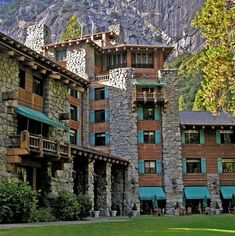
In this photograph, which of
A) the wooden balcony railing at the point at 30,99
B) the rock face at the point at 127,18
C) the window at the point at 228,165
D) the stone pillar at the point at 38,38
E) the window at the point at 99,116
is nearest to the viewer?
the wooden balcony railing at the point at 30,99

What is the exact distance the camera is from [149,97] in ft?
164

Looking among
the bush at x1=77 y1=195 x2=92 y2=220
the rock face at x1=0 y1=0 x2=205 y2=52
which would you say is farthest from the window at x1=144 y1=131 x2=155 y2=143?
the rock face at x1=0 y1=0 x2=205 y2=52

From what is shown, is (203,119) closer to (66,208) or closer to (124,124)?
(124,124)

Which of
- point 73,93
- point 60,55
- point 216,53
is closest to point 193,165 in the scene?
point 73,93

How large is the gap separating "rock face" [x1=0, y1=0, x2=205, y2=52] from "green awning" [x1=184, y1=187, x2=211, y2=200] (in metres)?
69.1

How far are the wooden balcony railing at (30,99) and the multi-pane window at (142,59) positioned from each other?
1121 inches

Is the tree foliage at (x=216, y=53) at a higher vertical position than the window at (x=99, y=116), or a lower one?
lower

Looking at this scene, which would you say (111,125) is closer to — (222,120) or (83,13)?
(222,120)

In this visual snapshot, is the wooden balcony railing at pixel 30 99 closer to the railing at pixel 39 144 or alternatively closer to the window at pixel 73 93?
the railing at pixel 39 144

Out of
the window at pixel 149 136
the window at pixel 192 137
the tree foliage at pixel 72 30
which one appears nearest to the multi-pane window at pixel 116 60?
the window at pixel 149 136

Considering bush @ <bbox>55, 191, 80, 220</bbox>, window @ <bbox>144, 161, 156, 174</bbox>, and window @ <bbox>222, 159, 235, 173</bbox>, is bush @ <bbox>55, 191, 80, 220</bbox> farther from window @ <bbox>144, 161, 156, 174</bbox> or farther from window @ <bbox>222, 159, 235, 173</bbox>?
window @ <bbox>222, 159, 235, 173</bbox>

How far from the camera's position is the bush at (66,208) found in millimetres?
26000

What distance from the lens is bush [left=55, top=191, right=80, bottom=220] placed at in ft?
85.3

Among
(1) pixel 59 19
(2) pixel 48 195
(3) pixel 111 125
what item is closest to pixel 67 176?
(2) pixel 48 195
